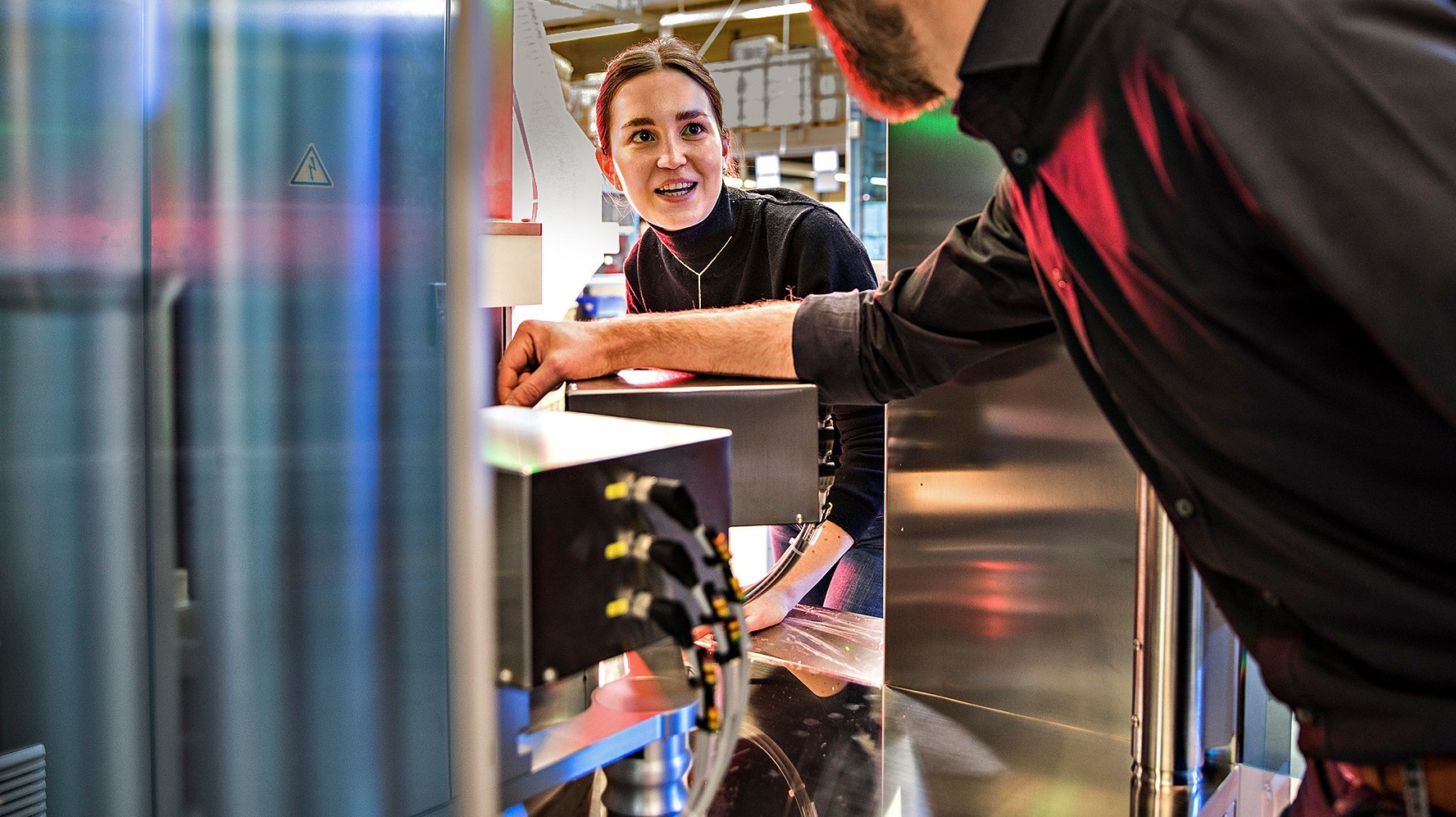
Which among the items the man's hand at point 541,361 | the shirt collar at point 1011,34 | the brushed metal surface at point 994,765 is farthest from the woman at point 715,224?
the shirt collar at point 1011,34

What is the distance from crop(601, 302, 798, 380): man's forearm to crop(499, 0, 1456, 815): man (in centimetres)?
34

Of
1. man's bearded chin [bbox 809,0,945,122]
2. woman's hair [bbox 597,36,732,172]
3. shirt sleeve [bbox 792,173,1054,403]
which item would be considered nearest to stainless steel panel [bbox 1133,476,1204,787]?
shirt sleeve [bbox 792,173,1054,403]

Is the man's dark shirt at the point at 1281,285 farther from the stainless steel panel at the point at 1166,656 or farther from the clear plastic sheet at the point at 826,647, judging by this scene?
the clear plastic sheet at the point at 826,647

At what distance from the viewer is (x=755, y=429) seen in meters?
0.93

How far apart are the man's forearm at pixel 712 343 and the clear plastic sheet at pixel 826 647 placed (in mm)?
402

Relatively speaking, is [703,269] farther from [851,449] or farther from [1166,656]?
[1166,656]

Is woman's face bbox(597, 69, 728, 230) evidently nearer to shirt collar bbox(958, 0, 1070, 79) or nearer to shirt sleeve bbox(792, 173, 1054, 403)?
shirt sleeve bbox(792, 173, 1054, 403)

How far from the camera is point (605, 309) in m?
7.73

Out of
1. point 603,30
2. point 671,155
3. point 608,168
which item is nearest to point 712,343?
point 671,155

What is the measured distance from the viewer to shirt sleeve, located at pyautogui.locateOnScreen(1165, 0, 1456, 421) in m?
0.50

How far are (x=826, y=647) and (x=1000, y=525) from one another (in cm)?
33

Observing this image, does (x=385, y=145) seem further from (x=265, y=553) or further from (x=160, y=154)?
(x=265, y=553)

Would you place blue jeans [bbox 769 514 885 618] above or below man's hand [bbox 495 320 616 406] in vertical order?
below

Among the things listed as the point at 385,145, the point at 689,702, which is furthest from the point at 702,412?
the point at 385,145
